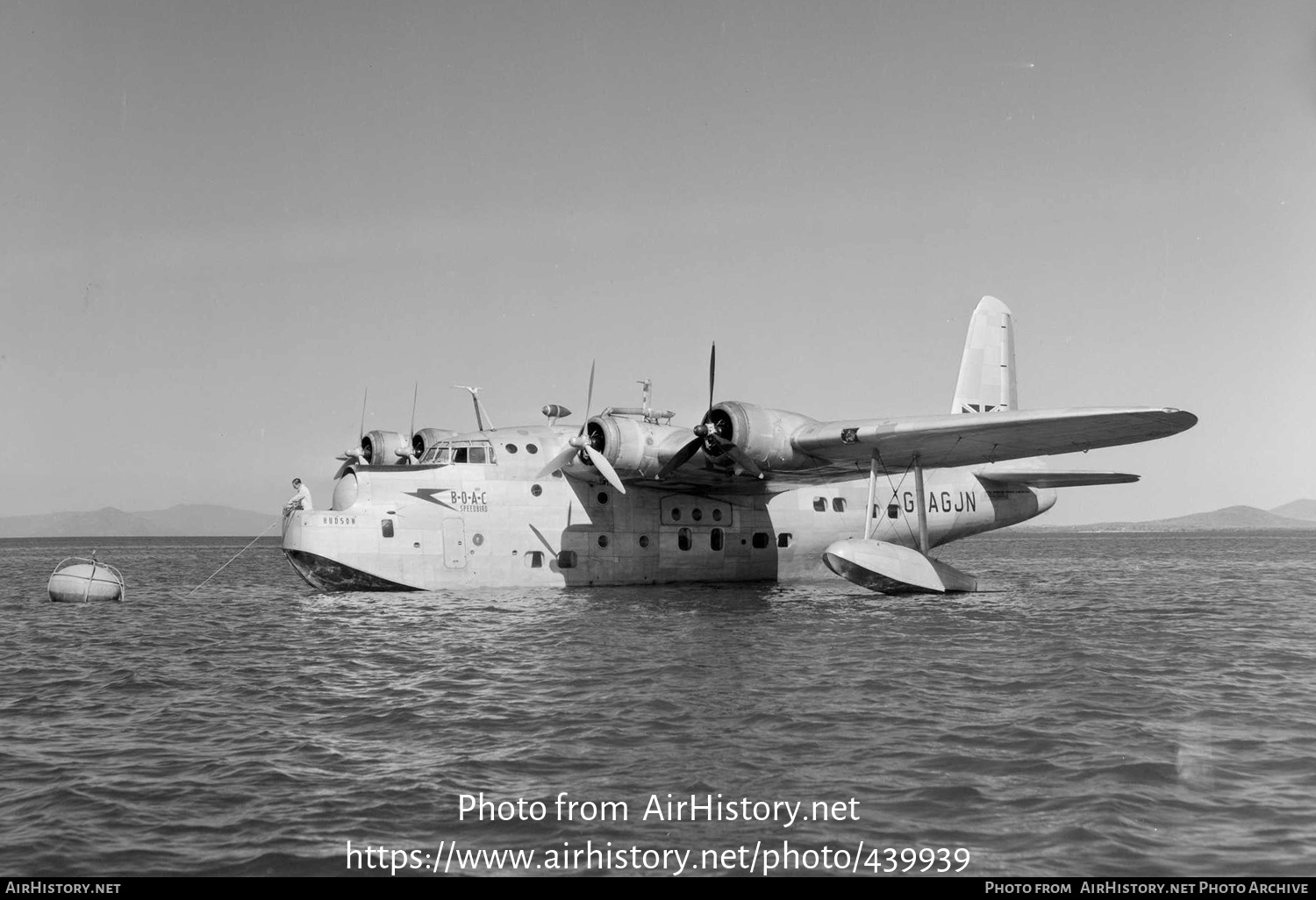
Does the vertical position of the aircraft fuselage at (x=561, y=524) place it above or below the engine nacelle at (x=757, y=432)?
below

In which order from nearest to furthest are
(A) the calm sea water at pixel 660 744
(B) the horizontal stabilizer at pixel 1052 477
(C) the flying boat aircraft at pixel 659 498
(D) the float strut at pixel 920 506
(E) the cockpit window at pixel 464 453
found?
(A) the calm sea water at pixel 660 744, (C) the flying boat aircraft at pixel 659 498, (E) the cockpit window at pixel 464 453, (D) the float strut at pixel 920 506, (B) the horizontal stabilizer at pixel 1052 477

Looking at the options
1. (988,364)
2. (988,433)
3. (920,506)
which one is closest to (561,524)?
(920,506)

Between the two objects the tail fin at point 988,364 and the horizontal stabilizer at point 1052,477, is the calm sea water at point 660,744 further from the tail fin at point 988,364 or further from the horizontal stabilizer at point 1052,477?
the tail fin at point 988,364

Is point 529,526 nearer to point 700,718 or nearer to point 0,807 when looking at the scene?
point 700,718

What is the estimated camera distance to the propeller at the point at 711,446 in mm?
20203

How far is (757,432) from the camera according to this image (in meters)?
20.1

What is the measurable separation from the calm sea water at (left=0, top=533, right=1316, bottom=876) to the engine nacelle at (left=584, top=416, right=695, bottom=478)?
5.33m

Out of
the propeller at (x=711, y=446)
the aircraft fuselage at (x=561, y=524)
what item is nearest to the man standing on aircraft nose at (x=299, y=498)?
the aircraft fuselage at (x=561, y=524)

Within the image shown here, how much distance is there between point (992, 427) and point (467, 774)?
1494 centimetres

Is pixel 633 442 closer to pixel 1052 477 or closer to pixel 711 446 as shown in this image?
pixel 711 446

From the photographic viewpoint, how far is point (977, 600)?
21.5 m

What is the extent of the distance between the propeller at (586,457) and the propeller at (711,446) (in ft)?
4.54

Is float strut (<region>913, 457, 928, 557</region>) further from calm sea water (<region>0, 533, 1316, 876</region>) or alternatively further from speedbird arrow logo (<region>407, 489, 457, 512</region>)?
speedbird arrow logo (<region>407, 489, 457, 512</region>)

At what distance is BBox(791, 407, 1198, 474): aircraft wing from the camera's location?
18469mm
